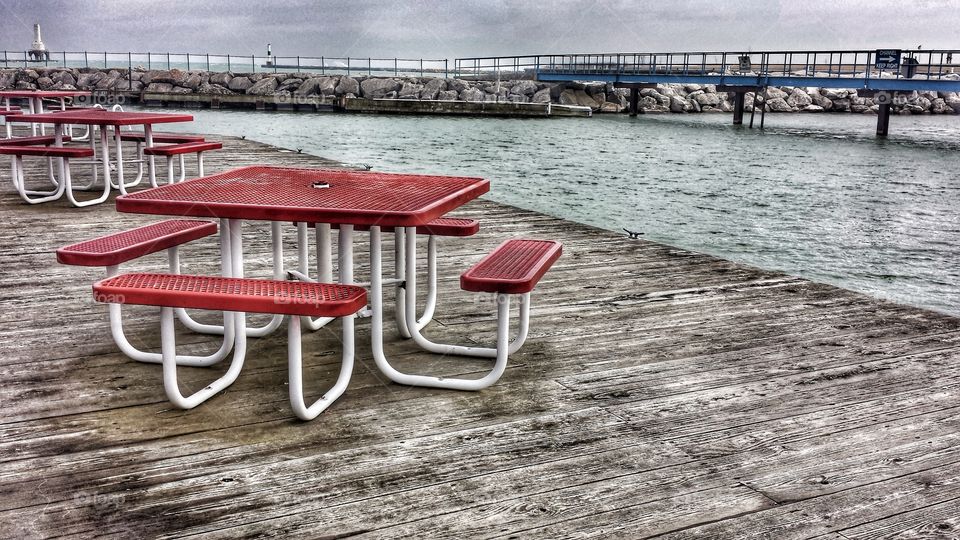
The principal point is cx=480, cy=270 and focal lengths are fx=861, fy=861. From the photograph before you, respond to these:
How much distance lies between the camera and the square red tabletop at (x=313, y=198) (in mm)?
2701

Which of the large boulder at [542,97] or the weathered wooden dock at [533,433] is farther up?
the large boulder at [542,97]

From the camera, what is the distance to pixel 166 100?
3791 cm

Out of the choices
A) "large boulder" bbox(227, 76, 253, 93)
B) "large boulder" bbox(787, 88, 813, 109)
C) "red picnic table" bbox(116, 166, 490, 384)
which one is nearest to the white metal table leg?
"red picnic table" bbox(116, 166, 490, 384)

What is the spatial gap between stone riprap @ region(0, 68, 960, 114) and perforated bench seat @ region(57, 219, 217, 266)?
37414 mm

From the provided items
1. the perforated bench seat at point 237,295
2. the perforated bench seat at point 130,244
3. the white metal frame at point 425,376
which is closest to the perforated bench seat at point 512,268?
the white metal frame at point 425,376

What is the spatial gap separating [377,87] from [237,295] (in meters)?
42.2

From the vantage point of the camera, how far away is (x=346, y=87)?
4300 centimetres

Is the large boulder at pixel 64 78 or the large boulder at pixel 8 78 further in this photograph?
the large boulder at pixel 64 78

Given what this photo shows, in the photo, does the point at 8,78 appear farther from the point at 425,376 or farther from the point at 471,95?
the point at 425,376

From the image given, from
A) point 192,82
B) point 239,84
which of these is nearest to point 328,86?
point 239,84

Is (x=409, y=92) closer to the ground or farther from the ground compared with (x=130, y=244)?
farther from the ground

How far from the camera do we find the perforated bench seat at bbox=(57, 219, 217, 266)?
3109 mm

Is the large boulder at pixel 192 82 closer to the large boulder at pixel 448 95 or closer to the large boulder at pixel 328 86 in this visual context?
the large boulder at pixel 328 86

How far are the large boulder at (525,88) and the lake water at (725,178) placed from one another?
5850mm
